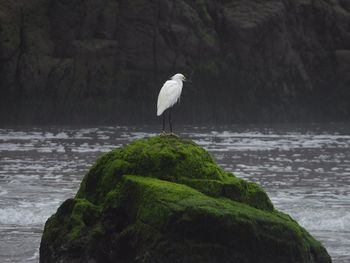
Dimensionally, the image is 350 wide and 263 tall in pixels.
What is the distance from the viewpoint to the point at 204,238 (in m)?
12.6

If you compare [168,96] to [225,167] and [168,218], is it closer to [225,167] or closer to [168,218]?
[168,218]

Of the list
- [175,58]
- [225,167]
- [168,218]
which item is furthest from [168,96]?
[175,58]

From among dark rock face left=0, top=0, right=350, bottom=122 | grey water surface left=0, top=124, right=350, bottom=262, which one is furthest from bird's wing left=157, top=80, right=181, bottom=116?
dark rock face left=0, top=0, right=350, bottom=122

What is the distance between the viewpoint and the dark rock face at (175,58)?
6644 centimetres

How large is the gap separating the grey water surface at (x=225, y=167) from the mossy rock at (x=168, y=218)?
8.42 ft

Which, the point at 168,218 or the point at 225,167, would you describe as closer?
the point at 168,218

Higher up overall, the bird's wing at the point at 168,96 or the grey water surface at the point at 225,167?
the bird's wing at the point at 168,96

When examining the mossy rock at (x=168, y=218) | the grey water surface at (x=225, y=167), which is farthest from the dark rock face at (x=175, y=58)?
the mossy rock at (x=168, y=218)

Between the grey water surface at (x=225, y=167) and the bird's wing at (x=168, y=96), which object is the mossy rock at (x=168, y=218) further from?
the bird's wing at (x=168, y=96)

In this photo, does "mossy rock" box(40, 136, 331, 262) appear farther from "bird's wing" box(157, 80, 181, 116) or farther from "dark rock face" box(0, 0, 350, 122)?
"dark rock face" box(0, 0, 350, 122)

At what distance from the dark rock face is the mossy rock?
52035 millimetres

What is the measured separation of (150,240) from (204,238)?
2.33 ft

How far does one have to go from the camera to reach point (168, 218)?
1248cm

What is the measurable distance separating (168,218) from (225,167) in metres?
20.1
